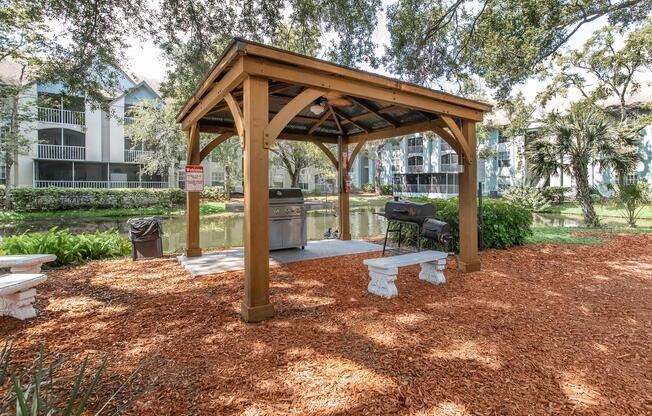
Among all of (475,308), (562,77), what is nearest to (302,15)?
(475,308)

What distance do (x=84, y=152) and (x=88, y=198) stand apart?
665cm

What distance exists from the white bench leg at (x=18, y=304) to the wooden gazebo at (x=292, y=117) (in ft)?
7.57

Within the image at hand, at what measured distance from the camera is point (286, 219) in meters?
7.23

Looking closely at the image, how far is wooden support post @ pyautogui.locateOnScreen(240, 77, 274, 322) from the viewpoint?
3607 mm

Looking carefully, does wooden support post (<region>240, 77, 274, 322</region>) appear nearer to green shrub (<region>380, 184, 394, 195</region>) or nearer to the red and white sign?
the red and white sign

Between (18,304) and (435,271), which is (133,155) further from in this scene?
(435,271)

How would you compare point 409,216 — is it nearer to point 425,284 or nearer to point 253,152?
point 425,284

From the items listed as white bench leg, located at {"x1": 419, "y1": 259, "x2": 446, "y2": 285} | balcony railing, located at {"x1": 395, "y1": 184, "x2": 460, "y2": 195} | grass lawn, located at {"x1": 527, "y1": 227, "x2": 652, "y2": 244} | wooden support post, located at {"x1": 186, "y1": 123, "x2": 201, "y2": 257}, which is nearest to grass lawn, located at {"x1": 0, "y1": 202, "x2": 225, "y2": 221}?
wooden support post, located at {"x1": 186, "y1": 123, "x2": 201, "y2": 257}

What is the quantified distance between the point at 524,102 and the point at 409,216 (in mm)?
20654

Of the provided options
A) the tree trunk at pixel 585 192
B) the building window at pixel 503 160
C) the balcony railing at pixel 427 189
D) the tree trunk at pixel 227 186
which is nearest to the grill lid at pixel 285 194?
the tree trunk at pixel 585 192


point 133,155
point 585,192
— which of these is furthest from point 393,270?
point 133,155

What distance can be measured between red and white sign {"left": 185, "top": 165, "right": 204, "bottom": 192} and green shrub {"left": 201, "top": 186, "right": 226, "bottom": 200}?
2189 centimetres

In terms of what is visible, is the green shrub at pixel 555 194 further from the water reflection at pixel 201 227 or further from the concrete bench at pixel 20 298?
the concrete bench at pixel 20 298

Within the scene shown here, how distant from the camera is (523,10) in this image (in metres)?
9.12
